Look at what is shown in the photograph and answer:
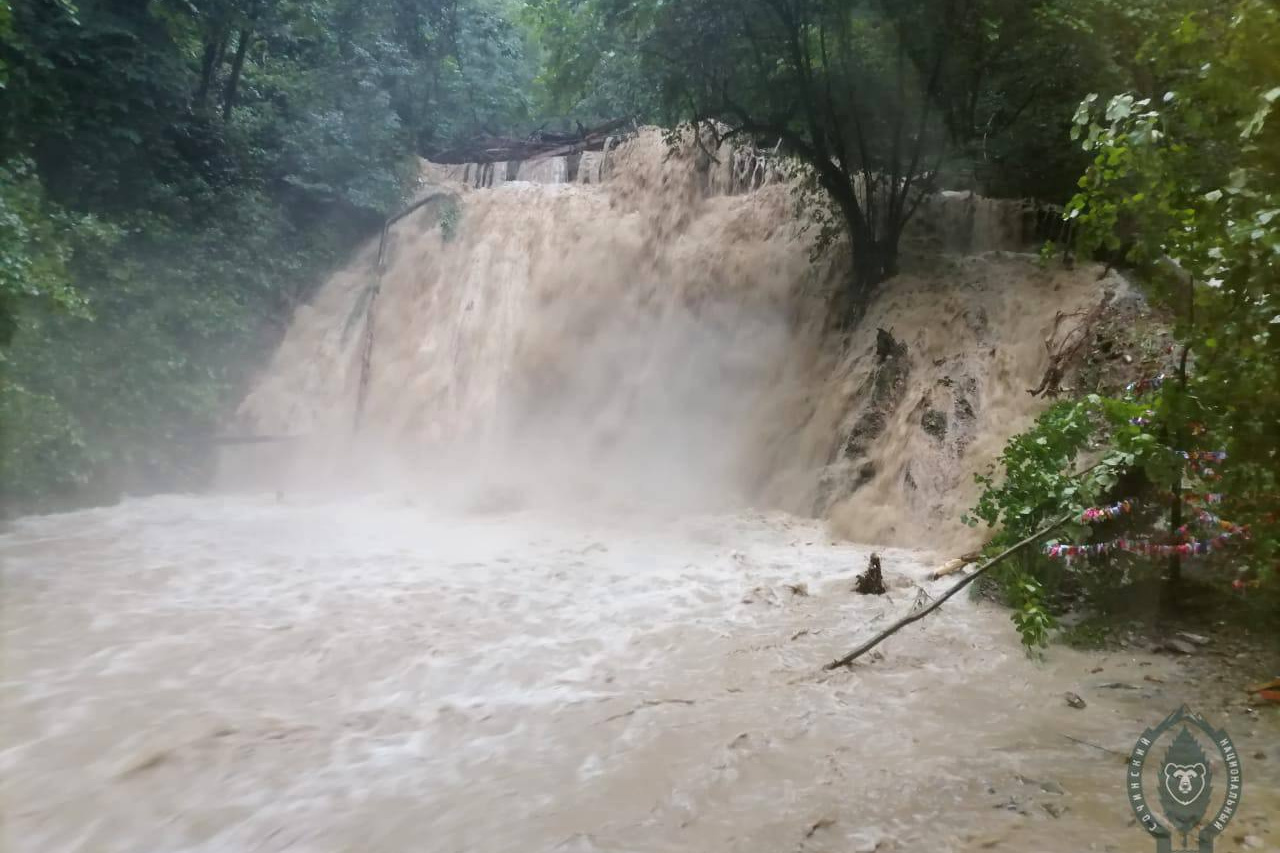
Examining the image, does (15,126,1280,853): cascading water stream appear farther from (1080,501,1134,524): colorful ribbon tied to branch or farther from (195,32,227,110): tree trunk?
(195,32,227,110): tree trunk

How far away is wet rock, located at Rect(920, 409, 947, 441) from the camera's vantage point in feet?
25.1

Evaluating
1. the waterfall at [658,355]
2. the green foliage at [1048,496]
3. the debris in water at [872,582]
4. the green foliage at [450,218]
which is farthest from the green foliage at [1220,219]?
the green foliage at [450,218]

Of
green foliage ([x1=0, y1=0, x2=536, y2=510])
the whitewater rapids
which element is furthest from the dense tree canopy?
the whitewater rapids

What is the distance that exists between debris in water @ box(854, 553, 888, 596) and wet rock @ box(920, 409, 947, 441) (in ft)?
8.15

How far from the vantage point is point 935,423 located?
7738 mm

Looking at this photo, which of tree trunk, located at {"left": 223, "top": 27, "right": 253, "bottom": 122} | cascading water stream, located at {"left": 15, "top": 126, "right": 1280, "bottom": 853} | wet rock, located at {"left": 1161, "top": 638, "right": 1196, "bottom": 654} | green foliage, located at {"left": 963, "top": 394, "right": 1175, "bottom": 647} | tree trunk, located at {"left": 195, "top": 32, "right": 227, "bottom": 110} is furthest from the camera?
tree trunk, located at {"left": 223, "top": 27, "right": 253, "bottom": 122}

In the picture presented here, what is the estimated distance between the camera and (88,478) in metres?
9.02

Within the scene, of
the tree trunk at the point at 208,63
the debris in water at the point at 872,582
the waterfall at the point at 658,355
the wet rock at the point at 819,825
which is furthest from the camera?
the tree trunk at the point at 208,63

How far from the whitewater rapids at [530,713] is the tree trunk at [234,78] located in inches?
328

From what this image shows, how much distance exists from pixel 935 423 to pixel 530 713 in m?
5.31

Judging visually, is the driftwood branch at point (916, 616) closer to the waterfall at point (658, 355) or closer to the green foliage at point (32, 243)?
the waterfall at point (658, 355)

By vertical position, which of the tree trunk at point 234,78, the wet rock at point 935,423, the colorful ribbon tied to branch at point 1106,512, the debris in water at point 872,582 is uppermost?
the tree trunk at point 234,78

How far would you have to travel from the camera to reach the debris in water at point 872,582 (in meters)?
5.54

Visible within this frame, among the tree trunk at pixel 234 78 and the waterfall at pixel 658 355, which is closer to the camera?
the waterfall at pixel 658 355
